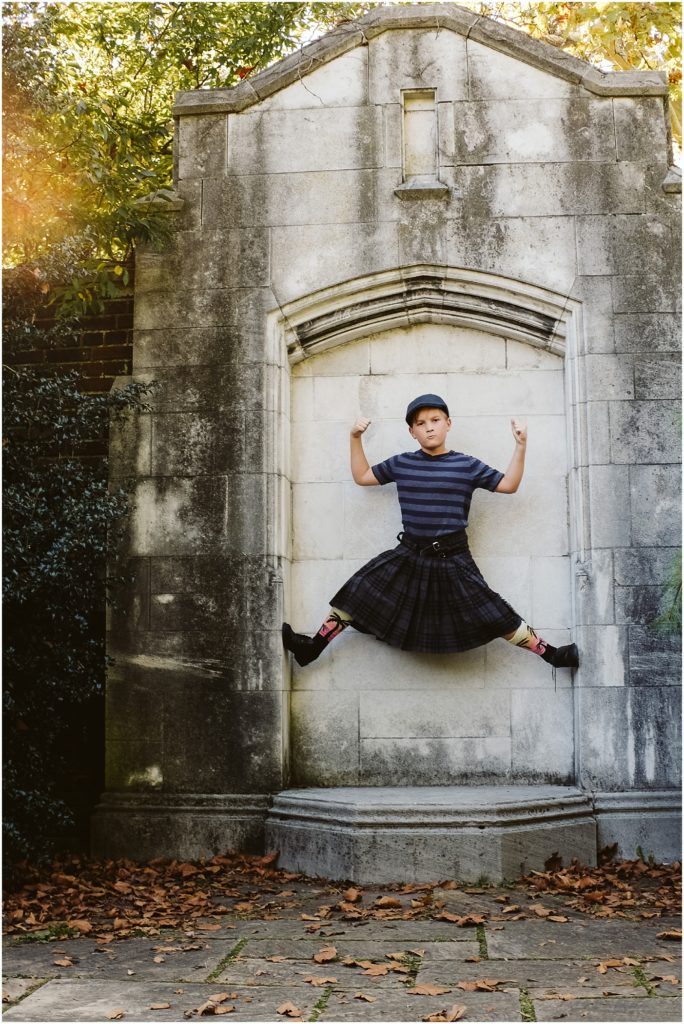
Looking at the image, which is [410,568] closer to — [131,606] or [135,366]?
[131,606]

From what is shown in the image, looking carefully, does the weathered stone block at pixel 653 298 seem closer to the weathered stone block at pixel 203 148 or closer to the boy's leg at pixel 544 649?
the boy's leg at pixel 544 649

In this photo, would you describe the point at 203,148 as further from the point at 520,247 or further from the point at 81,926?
the point at 81,926

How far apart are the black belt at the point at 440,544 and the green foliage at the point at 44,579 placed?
1.82m

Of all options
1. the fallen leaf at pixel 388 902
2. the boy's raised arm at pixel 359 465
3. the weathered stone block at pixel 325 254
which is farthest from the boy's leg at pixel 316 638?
the weathered stone block at pixel 325 254

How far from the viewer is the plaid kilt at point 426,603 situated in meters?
6.69

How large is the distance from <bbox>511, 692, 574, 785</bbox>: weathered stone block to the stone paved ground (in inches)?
56.8

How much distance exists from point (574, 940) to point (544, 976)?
55 centimetres

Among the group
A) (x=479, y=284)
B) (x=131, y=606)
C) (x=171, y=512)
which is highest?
(x=479, y=284)

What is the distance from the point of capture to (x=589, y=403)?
6.83 metres

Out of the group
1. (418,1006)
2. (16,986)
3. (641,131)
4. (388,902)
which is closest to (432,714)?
(388,902)

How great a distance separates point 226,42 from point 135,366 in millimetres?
4872

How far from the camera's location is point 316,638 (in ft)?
22.5

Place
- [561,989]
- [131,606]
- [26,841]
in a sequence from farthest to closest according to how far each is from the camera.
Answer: [131,606] < [26,841] < [561,989]

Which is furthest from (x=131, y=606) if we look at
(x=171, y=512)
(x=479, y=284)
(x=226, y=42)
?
(x=226, y=42)
